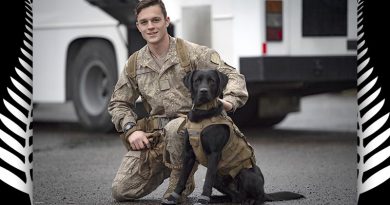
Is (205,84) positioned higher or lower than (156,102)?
higher

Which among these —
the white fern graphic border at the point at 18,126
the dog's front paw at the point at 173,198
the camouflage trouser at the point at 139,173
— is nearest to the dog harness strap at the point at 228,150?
the dog's front paw at the point at 173,198

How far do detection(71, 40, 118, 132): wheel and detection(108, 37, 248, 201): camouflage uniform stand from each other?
15.7 ft

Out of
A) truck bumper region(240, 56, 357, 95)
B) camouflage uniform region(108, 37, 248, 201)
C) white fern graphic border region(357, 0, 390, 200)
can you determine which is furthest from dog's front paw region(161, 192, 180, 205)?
truck bumper region(240, 56, 357, 95)

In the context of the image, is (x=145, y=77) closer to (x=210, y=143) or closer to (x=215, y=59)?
(x=215, y=59)

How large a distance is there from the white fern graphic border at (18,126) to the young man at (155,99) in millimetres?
1391

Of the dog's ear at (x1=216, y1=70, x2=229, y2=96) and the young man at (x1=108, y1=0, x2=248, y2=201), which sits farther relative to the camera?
the young man at (x1=108, y1=0, x2=248, y2=201)

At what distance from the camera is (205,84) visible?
5.06 meters

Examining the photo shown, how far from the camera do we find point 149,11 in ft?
18.3

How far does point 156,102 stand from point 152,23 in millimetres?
564

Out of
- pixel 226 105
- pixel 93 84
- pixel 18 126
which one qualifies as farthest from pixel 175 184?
pixel 93 84

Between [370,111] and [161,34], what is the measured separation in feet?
6.44

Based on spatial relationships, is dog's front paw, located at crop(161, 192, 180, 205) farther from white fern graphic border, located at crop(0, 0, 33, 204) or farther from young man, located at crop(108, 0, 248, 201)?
white fern graphic border, located at crop(0, 0, 33, 204)

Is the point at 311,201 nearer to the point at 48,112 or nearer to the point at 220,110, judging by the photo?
the point at 220,110

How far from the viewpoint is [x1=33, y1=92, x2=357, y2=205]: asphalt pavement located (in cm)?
623
